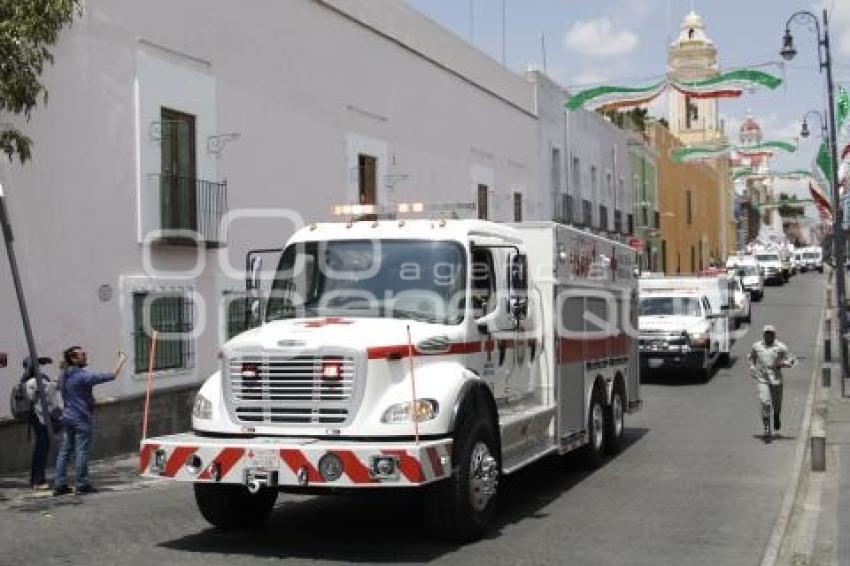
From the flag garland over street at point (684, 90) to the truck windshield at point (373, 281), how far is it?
17586mm

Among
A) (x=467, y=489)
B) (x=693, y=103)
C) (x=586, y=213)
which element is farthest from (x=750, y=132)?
(x=467, y=489)

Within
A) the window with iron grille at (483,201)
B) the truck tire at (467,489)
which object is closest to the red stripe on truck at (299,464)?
the truck tire at (467,489)

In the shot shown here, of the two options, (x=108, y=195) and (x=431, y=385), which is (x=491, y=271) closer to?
(x=431, y=385)

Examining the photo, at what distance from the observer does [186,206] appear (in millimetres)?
16312

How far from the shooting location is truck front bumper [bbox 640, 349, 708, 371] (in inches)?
883

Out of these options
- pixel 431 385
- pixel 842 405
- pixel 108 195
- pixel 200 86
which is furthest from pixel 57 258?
pixel 842 405

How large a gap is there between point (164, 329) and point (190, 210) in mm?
1785

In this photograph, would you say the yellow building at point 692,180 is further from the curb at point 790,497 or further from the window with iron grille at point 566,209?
the curb at point 790,497

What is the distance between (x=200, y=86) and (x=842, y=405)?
11.5 m

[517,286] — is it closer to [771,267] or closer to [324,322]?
[324,322]

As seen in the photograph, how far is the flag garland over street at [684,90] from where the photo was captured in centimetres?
2516

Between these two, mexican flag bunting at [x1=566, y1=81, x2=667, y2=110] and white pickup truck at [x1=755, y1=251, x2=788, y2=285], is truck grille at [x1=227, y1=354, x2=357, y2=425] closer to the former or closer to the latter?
mexican flag bunting at [x1=566, y1=81, x2=667, y2=110]

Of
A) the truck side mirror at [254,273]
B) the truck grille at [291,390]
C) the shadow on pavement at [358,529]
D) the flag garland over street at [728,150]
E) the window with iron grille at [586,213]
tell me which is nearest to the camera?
the truck grille at [291,390]

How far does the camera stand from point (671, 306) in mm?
24172
